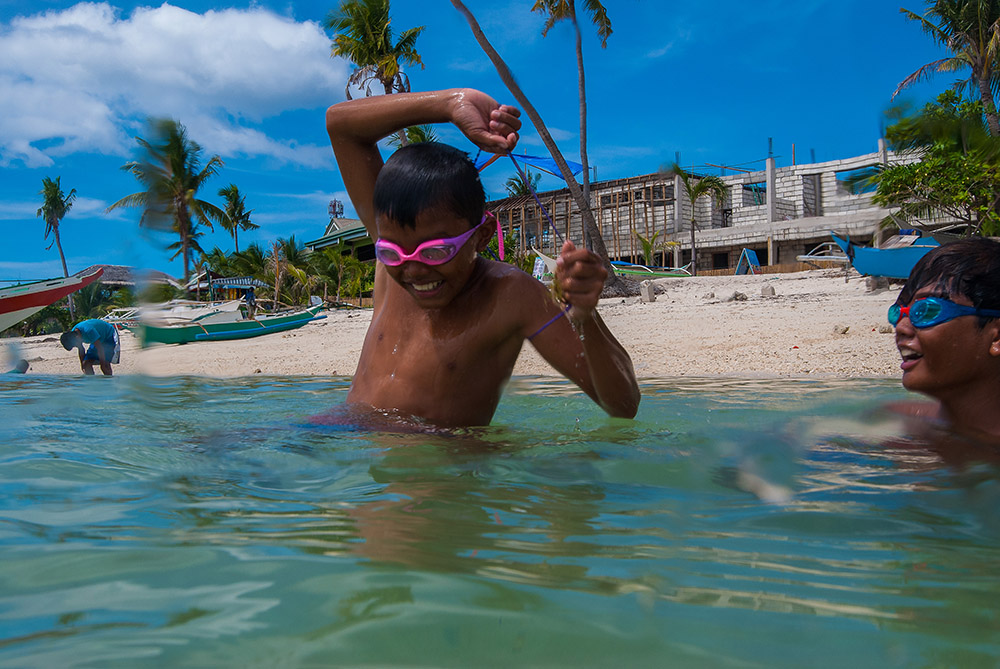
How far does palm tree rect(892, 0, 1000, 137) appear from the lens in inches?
771

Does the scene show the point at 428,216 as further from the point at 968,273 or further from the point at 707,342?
the point at 707,342

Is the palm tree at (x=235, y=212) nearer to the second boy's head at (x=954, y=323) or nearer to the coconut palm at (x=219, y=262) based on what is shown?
the coconut palm at (x=219, y=262)

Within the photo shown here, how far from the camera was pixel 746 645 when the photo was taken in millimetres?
932

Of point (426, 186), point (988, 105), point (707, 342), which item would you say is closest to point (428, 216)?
point (426, 186)

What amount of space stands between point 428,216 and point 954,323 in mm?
1879

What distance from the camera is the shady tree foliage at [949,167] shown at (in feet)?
47.4

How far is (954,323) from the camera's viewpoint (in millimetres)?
2473

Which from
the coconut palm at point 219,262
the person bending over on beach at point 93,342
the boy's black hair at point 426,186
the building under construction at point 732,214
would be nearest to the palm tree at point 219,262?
the coconut palm at point 219,262

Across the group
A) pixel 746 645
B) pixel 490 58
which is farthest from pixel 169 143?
pixel 490 58

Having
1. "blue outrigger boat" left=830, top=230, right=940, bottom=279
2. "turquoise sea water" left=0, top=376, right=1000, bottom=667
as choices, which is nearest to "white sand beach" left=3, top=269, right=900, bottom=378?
"blue outrigger boat" left=830, top=230, right=940, bottom=279

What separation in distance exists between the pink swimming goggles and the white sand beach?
403 centimetres

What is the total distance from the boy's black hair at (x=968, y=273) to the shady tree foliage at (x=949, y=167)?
14.4 m

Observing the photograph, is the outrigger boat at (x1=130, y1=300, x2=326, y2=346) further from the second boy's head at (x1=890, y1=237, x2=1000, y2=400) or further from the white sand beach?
the second boy's head at (x1=890, y1=237, x2=1000, y2=400)

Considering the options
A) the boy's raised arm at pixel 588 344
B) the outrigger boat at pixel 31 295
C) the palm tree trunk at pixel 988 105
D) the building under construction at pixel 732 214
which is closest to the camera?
the boy's raised arm at pixel 588 344
